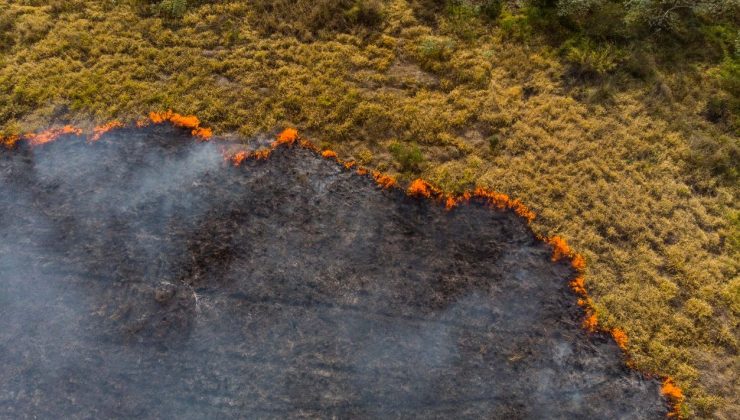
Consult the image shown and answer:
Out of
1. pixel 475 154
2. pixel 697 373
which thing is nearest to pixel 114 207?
pixel 475 154

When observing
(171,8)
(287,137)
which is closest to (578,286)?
(287,137)

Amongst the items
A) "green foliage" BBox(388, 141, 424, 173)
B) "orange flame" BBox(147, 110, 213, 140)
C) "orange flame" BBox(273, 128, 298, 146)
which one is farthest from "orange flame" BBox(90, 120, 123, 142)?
"green foliage" BBox(388, 141, 424, 173)

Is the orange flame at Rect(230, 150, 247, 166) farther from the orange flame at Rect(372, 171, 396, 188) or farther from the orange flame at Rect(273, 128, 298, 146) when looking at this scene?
the orange flame at Rect(372, 171, 396, 188)

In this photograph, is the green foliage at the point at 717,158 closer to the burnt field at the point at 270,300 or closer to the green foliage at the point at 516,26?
the burnt field at the point at 270,300

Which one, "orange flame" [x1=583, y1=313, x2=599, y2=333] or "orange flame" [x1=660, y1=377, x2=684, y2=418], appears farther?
"orange flame" [x1=583, y1=313, x2=599, y2=333]

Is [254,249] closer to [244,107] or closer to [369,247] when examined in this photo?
[369,247]

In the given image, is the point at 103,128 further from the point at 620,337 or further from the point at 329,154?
the point at 620,337
